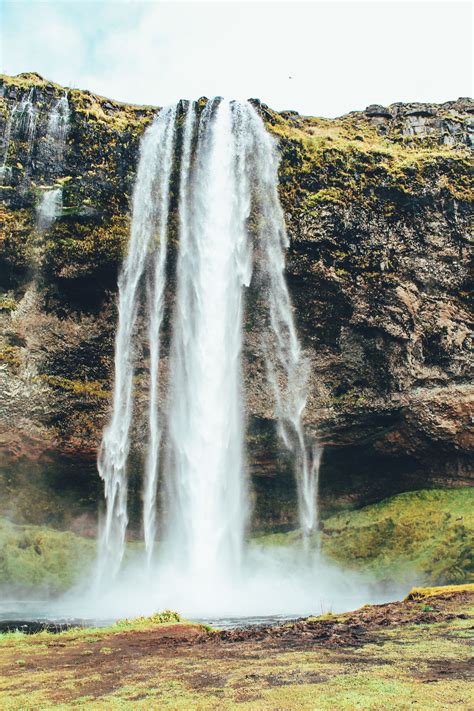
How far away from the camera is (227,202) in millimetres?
31156

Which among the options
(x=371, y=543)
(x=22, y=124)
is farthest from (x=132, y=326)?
(x=371, y=543)

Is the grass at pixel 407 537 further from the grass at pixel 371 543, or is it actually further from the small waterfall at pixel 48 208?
the small waterfall at pixel 48 208

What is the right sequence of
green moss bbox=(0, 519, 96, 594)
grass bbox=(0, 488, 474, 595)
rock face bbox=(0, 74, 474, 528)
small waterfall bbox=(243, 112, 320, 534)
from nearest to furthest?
grass bbox=(0, 488, 474, 595), green moss bbox=(0, 519, 96, 594), rock face bbox=(0, 74, 474, 528), small waterfall bbox=(243, 112, 320, 534)

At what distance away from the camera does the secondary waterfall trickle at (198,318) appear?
30.2m

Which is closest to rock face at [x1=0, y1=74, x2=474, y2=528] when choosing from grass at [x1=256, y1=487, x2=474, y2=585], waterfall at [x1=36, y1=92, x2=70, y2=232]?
waterfall at [x1=36, y1=92, x2=70, y2=232]

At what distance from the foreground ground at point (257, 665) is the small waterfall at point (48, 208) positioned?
20.4 m

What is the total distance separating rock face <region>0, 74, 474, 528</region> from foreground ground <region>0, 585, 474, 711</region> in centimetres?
1595

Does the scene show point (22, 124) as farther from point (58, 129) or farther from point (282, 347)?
point (282, 347)

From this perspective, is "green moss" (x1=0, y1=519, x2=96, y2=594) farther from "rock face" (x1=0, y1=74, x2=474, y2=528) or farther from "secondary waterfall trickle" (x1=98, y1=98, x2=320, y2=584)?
"secondary waterfall trickle" (x1=98, y1=98, x2=320, y2=584)

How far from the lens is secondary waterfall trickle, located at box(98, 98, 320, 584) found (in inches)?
1188

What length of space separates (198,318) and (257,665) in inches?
860

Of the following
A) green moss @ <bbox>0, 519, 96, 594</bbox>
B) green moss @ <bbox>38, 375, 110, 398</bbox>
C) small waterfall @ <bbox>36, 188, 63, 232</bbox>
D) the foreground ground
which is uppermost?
small waterfall @ <bbox>36, 188, 63, 232</bbox>

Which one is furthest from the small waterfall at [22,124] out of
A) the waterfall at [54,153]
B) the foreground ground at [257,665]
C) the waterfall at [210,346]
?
the foreground ground at [257,665]

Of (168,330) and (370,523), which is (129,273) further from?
(370,523)
